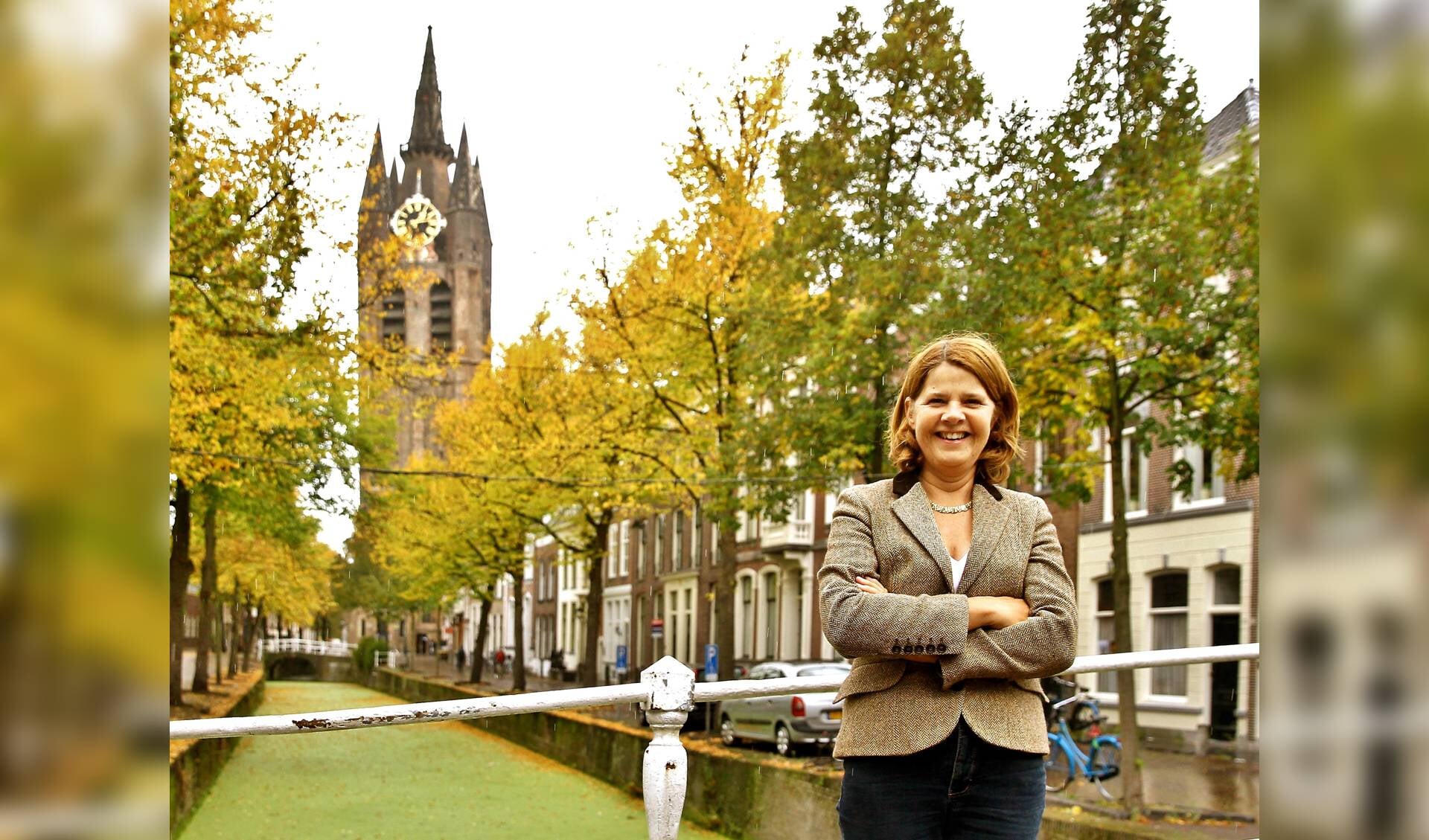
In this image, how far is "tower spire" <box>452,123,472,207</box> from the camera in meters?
96.8

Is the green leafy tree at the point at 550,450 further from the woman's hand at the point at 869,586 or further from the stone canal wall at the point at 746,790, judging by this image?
the woman's hand at the point at 869,586

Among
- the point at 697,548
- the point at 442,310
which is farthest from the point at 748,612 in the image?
the point at 442,310

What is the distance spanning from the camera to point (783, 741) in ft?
49.4

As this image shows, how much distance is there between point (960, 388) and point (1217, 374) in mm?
9357

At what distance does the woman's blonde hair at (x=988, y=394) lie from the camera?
7.72 ft

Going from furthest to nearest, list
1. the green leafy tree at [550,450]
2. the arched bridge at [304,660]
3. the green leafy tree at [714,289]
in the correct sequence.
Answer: the arched bridge at [304,660], the green leafy tree at [550,450], the green leafy tree at [714,289]

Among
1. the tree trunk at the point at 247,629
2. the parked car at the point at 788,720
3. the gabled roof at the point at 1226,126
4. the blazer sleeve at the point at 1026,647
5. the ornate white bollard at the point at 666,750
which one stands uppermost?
the gabled roof at the point at 1226,126

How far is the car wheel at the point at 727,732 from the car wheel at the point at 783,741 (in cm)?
124

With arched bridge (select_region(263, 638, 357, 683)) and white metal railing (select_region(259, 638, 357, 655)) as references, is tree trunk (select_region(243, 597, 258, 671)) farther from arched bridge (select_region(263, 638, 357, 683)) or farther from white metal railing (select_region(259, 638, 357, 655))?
white metal railing (select_region(259, 638, 357, 655))

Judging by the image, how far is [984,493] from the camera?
2.35m

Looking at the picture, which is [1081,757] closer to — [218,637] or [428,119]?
[218,637]

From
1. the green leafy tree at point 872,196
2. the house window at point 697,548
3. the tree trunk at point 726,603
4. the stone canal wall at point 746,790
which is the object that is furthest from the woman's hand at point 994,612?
the house window at point 697,548
